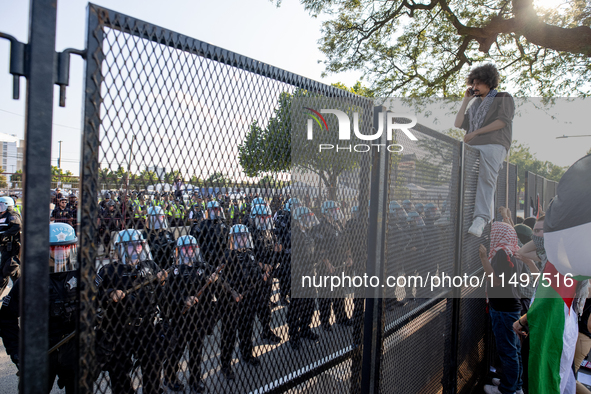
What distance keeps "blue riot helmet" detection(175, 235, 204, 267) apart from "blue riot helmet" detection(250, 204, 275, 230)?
0.87 ft

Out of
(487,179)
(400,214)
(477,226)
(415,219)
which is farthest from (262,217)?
(487,179)

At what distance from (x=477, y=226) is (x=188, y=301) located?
2.97 m

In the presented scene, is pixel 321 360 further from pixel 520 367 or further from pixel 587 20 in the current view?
pixel 587 20

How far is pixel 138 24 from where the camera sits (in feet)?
3.77

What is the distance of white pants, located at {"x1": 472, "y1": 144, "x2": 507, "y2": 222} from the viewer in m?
3.44

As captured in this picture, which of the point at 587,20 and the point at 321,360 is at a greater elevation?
the point at 587,20

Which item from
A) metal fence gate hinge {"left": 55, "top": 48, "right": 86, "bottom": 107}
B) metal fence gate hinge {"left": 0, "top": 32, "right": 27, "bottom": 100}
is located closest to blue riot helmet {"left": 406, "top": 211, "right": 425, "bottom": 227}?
metal fence gate hinge {"left": 55, "top": 48, "right": 86, "bottom": 107}

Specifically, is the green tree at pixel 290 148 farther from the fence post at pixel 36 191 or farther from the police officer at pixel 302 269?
the fence post at pixel 36 191

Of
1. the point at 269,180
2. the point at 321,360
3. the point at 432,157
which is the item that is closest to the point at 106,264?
the point at 269,180

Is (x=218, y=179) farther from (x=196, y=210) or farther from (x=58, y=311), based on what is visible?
(x=58, y=311)

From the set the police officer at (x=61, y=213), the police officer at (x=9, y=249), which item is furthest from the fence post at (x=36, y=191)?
the police officer at (x=61, y=213)

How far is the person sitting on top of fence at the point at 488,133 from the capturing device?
3.42m

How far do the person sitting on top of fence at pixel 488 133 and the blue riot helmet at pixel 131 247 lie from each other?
3039 millimetres

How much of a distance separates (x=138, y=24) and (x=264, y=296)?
1235mm
